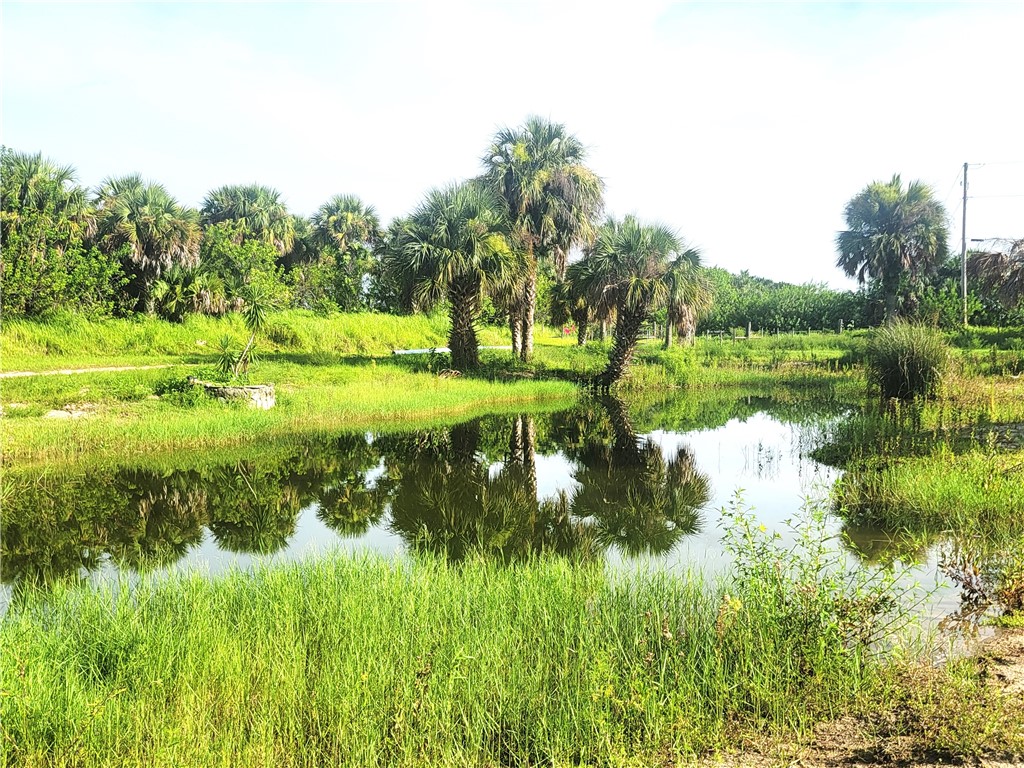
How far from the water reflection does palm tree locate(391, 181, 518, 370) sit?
459 inches

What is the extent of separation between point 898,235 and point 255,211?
129 ft

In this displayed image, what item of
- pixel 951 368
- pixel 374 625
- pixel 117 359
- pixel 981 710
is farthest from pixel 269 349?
pixel 981 710

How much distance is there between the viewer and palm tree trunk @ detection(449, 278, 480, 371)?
26.7m

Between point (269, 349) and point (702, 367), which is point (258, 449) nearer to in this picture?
point (269, 349)

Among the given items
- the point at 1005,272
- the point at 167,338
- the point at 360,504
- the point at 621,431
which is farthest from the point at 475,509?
the point at 1005,272

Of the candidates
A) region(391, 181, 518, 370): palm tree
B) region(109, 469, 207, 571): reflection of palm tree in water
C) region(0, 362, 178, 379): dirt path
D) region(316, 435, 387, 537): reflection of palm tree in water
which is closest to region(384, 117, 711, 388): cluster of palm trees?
region(391, 181, 518, 370): palm tree

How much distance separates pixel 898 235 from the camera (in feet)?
136

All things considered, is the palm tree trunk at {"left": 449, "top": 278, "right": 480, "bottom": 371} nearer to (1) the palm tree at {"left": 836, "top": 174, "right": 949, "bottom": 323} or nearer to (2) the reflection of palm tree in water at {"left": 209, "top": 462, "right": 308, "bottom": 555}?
(2) the reflection of palm tree in water at {"left": 209, "top": 462, "right": 308, "bottom": 555}

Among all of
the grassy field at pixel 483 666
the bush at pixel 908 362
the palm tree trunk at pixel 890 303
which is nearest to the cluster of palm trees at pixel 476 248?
the bush at pixel 908 362

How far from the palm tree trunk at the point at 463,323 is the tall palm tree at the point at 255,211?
21.8 metres

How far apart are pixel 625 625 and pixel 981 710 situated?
2.18 meters

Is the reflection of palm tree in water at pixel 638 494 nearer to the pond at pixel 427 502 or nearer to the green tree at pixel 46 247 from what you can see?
the pond at pixel 427 502

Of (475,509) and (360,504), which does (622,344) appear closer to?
Answer: (475,509)

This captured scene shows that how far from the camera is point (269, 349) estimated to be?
104 ft
